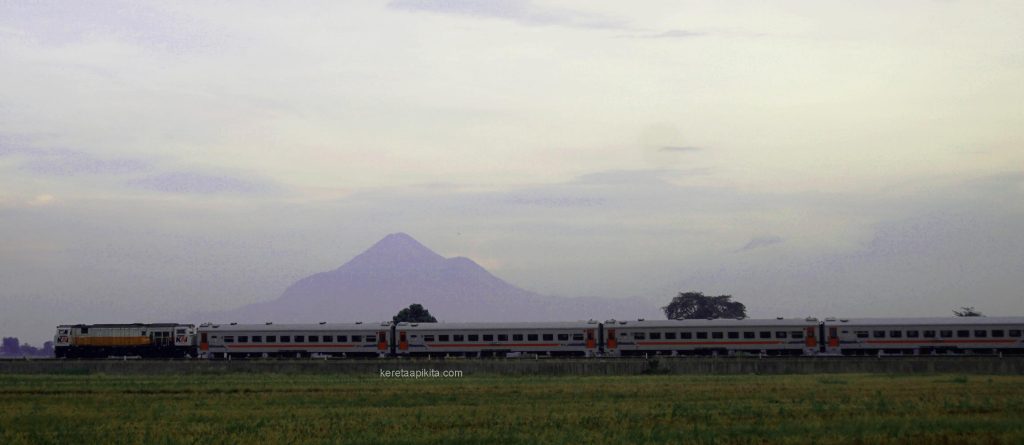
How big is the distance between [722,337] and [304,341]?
31607 mm

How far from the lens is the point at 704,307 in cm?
18825

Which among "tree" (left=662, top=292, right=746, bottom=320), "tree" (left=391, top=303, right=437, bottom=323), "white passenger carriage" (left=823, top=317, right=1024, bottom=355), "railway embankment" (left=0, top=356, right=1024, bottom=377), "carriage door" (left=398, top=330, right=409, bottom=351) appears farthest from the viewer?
"tree" (left=662, top=292, right=746, bottom=320)

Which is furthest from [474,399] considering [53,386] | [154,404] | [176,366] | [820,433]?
[176,366]

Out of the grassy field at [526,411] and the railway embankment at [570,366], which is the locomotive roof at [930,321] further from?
the grassy field at [526,411]

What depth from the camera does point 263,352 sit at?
86062 mm

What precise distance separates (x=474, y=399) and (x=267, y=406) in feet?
28.4

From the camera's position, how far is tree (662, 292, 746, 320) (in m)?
187

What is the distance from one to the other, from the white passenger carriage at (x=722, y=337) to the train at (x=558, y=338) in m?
0.07

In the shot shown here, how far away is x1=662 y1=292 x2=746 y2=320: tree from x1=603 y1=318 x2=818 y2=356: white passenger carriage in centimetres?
10282

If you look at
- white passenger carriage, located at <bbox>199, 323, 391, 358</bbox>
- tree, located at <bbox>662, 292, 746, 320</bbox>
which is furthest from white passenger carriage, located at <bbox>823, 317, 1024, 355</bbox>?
tree, located at <bbox>662, 292, 746, 320</bbox>

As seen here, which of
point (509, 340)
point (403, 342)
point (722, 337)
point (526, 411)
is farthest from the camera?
point (403, 342)

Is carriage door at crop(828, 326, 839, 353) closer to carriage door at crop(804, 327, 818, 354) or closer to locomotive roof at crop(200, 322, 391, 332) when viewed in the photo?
carriage door at crop(804, 327, 818, 354)

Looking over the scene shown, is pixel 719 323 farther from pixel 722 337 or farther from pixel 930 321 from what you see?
pixel 930 321

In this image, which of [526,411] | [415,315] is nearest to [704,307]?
[415,315]
